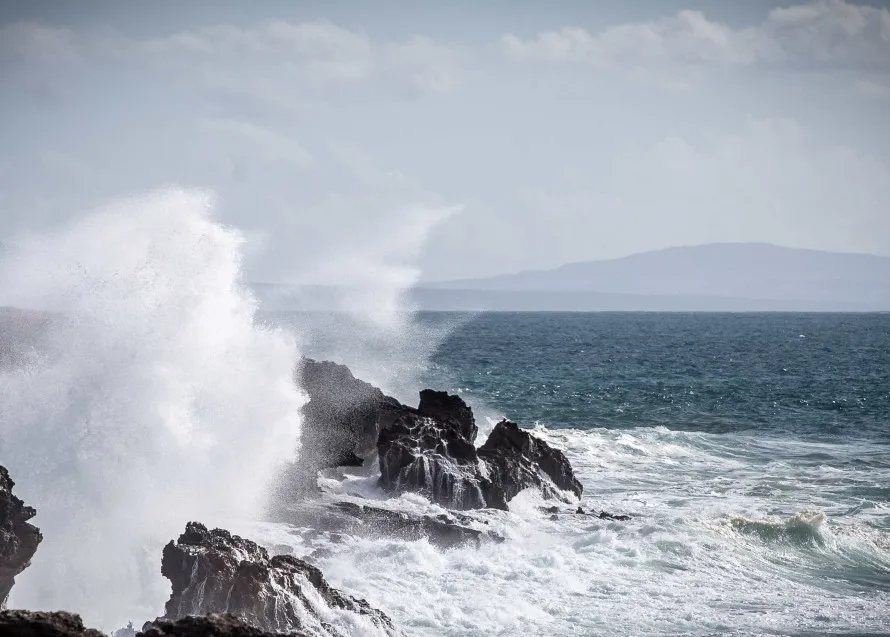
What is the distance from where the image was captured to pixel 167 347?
22.1 meters

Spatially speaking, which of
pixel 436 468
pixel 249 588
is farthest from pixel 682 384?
pixel 249 588

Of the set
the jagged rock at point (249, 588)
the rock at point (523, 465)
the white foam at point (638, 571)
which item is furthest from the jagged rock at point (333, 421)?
the jagged rock at point (249, 588)

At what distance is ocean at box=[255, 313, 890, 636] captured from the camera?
16.7 metres

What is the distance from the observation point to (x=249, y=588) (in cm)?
Result: 1370

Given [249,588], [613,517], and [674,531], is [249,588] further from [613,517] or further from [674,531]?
[613,517]

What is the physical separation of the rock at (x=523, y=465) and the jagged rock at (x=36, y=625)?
51.2 feet

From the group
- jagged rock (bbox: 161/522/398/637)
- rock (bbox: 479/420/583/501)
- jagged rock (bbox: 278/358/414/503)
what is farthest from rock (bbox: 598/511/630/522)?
jagged rock (bbox: 161/522/398/637)

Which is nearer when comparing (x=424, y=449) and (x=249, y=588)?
(x=249, y=588)

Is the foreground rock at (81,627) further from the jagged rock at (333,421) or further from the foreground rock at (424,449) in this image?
the jagged rock at (333,421)

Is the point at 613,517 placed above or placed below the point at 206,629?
below

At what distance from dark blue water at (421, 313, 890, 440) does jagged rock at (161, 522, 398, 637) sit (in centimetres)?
2650

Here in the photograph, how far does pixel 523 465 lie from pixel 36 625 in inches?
684

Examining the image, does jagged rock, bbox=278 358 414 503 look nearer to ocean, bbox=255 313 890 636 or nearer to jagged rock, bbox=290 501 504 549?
jagged rock, bbox=290 501 504 549

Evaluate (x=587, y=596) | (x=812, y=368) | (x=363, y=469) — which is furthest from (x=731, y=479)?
(x=812, y=368)
